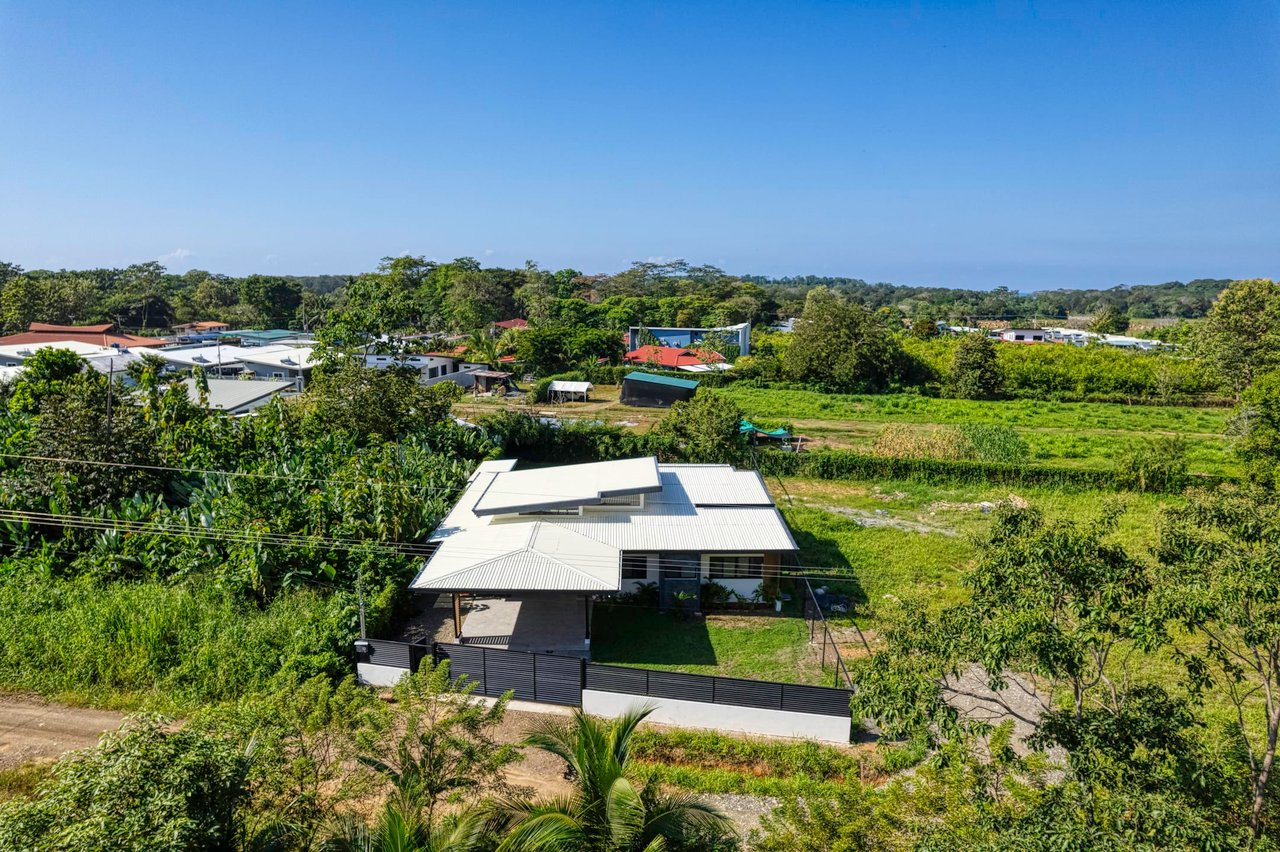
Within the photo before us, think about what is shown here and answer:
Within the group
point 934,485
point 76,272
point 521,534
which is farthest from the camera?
point 76,272

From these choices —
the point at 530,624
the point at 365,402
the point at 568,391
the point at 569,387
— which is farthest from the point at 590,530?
the point at 568,391

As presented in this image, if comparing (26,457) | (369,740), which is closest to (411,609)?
(369,740)

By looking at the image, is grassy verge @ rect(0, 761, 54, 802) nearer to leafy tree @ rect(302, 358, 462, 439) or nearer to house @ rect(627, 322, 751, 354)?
leafy tree @ rect(302, 358, 462, 439)

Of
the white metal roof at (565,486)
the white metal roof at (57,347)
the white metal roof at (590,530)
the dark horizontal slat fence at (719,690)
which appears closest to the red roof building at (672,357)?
the white metal roof at (590,530)

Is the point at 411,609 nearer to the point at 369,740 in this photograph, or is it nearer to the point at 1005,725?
the point at 369,740

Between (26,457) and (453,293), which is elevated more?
(453,293)

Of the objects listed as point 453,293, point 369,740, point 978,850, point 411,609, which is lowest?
point 411,609

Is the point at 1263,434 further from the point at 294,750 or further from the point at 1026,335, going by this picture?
the point at 1026,335
